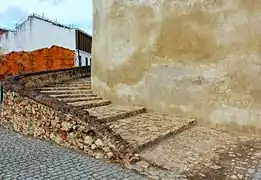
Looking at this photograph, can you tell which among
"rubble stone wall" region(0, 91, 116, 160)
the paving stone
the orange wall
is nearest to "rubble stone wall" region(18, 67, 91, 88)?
"rubble stone wall" region(0, 91, 116, 160)

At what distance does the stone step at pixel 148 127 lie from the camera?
20.2 ft

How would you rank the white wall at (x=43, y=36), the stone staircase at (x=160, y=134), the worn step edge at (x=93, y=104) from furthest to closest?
1. the white wall at (x=43, y=36)
2. the worn step edge at (x=93, y=104)
3. the stone staircase at (x=160, y=134)

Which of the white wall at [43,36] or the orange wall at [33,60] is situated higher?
the white wall at [43,36]

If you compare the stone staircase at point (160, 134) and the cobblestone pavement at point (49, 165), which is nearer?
the cobblestone pavement at point (49, 165)

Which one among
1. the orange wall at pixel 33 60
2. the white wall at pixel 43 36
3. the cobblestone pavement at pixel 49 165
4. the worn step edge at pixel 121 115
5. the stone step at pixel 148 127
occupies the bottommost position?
the cobblestone pavement at pixel 49 165

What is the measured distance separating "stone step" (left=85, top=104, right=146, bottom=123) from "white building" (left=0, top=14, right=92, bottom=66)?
1840cm

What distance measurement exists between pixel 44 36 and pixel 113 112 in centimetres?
2024

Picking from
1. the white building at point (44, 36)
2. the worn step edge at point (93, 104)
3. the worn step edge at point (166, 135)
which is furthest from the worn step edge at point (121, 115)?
the white building at point (44, 36)

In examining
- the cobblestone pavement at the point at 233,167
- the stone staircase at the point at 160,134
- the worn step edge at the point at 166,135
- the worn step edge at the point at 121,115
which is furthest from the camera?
the worn step edge at the point at 121,115

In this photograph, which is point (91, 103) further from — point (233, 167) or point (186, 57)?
point (233, 167)

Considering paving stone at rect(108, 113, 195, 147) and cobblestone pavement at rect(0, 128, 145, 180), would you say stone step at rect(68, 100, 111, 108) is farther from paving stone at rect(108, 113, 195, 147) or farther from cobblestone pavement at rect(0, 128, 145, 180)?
cobblestone pavement at rect(0, 128, 145, 180)

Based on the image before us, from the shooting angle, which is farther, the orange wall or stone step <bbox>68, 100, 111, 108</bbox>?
the orange wall

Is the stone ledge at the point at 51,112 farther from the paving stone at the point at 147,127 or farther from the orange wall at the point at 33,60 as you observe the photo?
the orange wall at the point at 33,60

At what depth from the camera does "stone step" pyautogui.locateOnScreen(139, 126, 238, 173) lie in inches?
215
